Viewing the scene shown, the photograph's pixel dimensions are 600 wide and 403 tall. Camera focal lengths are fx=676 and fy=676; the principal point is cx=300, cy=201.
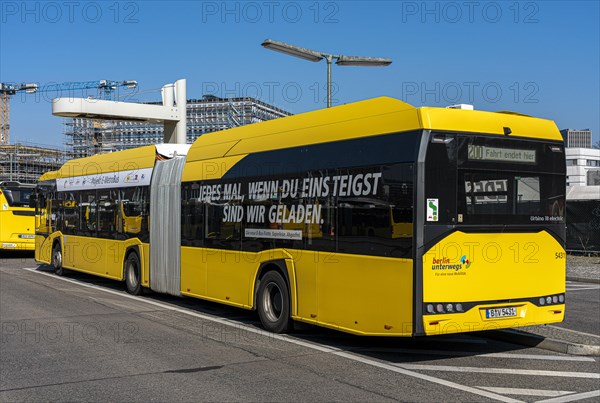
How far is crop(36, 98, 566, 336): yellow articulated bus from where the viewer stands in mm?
7840

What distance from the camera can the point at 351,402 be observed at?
6.46 metres

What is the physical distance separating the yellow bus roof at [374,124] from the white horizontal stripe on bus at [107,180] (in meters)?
4.35

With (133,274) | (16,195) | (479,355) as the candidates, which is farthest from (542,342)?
(16,195)

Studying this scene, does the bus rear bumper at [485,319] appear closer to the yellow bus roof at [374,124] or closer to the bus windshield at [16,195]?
the yellow bus roof at [374,124]

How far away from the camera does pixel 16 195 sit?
27844mm

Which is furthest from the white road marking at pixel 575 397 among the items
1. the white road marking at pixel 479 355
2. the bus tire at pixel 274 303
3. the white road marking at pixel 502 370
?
the bus tire at pixel 274 303

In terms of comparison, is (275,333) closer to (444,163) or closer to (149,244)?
(444,163)

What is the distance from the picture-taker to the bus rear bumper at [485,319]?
779 centimetres

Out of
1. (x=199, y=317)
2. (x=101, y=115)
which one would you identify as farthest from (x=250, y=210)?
(x=101, y=115)

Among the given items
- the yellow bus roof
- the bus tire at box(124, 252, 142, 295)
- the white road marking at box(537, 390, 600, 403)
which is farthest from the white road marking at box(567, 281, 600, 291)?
the white road marking at box(537, 390, 600, 403)

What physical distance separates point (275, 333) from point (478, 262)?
11.8 ft

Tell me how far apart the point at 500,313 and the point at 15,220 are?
23824 mm

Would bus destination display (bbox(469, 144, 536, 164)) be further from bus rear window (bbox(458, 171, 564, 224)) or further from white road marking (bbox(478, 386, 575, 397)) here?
white road marking (bbox(478, 386, 575, 397))

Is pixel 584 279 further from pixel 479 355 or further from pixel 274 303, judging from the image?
pixel 274 303
